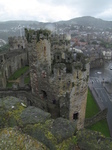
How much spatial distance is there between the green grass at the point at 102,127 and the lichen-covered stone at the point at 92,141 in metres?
13.8

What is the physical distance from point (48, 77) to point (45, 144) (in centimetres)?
820

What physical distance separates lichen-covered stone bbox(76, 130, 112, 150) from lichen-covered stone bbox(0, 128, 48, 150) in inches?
39.5

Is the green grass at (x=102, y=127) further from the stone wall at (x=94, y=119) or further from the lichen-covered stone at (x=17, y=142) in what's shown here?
the lichen-covered stone at (x=17, y=142)

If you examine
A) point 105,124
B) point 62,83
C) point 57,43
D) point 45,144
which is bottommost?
point 105,124

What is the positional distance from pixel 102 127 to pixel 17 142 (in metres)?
16.0

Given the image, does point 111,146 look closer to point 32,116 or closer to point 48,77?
point 32,116

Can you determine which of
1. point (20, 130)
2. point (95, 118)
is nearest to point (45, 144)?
point (20, 130)

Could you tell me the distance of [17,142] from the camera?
3.54m

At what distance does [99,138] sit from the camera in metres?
4.00

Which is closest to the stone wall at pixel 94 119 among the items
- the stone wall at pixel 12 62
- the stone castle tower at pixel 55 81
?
the stone castle tower at pixel 55 81

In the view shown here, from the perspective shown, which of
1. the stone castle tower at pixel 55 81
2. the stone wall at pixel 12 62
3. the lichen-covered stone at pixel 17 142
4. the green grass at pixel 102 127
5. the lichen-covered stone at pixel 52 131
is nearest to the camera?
the lichen-covered stone at pixel 17 142

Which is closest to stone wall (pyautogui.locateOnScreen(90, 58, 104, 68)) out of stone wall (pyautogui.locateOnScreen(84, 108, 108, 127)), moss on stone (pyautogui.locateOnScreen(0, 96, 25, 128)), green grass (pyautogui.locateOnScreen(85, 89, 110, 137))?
green grass (pyautogui.locateOnScreen(85, 89, 110, 137))

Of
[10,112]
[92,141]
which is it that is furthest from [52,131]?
[10,112]

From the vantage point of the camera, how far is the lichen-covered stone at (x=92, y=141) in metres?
3.77
